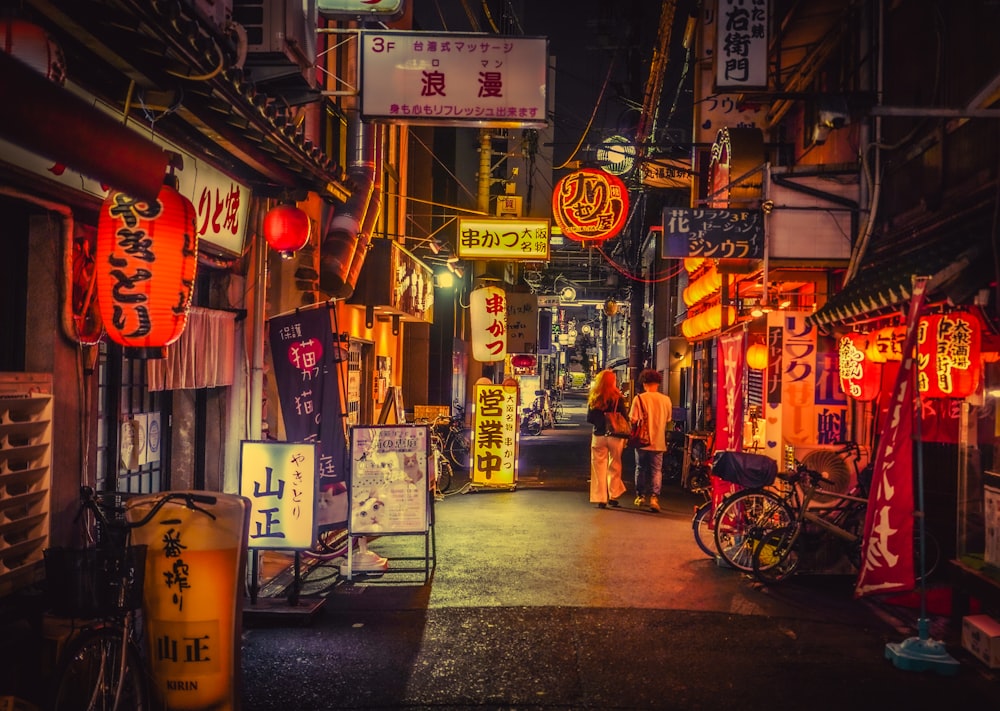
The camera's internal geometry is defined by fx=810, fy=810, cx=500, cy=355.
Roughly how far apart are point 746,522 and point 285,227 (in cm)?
765

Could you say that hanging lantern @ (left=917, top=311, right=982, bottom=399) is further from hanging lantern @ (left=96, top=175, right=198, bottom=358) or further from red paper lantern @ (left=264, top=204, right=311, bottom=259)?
red paper lantern @ (left=264, top=204, right=311, bottom=259)

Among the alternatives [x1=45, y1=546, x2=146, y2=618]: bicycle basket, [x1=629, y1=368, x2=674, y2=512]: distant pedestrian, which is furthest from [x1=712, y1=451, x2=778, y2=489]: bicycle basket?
[x1=45, y1=546, x2=146, y2=618]: bicycle basket

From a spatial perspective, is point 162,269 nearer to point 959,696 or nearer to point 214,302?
point 214,302

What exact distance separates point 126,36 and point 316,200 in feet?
25.4

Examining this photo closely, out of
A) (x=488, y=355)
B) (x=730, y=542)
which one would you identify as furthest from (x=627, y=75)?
Answer: (x=730, y=542)

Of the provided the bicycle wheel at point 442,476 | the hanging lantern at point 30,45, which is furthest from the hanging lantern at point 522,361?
the hanging lantern at point 30,45

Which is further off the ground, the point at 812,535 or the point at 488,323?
the point at 488,323

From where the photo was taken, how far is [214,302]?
10227 millimetres

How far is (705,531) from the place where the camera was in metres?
12.5

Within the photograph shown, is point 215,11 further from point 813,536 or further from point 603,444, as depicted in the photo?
point 603,444

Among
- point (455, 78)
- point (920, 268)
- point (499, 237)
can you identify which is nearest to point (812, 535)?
point (920, 268)

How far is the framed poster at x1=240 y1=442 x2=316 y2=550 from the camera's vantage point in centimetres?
925

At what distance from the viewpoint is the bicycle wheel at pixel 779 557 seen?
10.8 m

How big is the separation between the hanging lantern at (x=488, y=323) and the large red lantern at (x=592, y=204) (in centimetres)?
413
